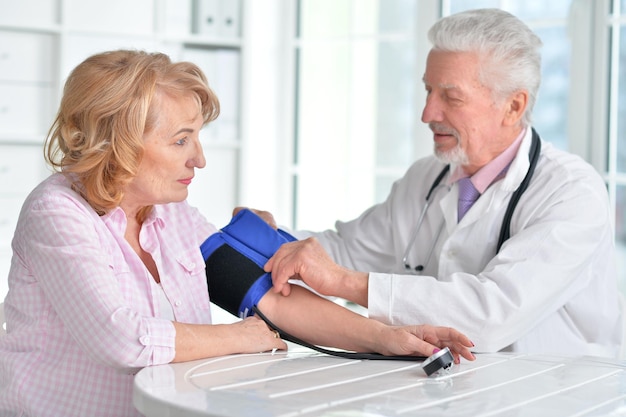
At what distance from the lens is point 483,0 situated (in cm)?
362

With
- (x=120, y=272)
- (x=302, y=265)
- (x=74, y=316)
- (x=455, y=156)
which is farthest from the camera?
(x=455, y=156)

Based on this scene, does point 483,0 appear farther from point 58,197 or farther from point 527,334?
point 58,197

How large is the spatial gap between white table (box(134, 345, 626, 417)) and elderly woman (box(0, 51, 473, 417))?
79 millimetres

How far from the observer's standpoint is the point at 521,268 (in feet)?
6.25

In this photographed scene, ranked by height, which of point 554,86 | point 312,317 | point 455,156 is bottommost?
point 312,317

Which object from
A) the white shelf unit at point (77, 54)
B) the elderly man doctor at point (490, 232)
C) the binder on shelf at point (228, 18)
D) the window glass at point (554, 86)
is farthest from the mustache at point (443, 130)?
the binder on shelf at point (228, 18)

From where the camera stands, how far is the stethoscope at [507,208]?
2.09m

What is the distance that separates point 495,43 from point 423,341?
2.81 feet

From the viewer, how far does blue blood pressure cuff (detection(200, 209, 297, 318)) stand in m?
1.91

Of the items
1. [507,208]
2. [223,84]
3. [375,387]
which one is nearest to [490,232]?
[507,208]

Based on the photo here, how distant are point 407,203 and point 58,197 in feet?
3.49

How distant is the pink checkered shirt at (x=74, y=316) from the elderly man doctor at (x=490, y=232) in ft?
1.35

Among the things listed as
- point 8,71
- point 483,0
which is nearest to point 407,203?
point 483,0

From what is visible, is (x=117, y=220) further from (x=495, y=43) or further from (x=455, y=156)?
(x=495, y=43)
